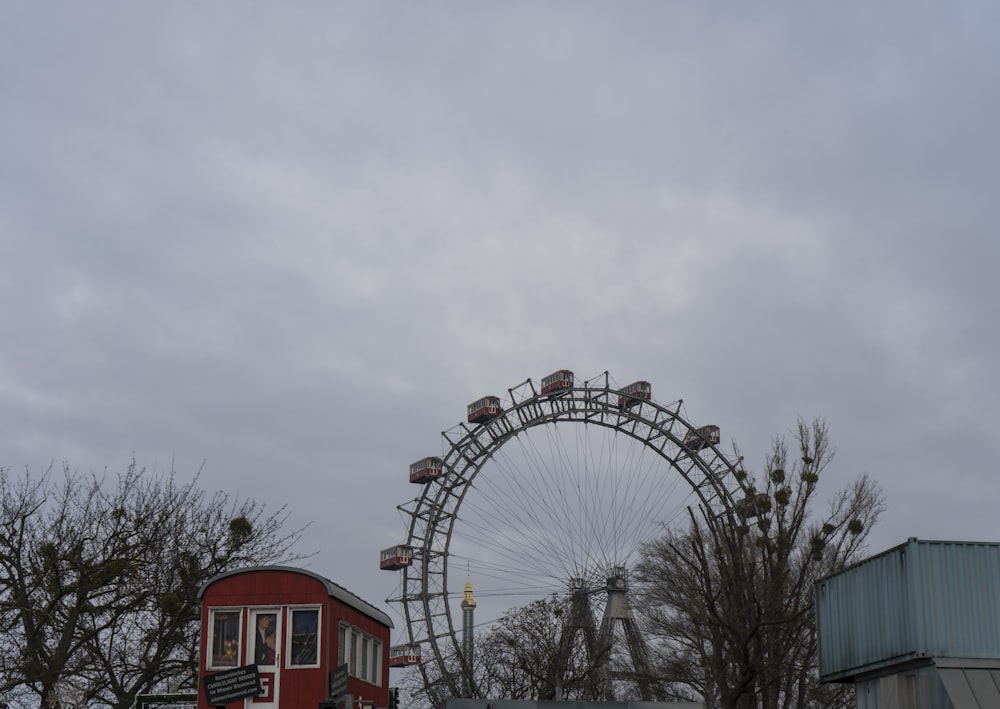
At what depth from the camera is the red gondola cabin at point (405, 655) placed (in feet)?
193

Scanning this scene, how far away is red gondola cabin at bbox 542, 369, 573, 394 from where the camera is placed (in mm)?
64000

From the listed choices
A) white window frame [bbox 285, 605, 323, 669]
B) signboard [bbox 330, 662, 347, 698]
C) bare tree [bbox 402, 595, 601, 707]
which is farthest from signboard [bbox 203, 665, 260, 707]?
bare tree [bbox 402, 595, 601, 707]

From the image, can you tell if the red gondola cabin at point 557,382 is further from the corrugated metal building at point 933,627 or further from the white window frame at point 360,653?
the corrugated metal building at point 933,627

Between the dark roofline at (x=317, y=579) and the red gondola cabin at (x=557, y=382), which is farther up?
the red gondola cabin at (x=557, y=382)

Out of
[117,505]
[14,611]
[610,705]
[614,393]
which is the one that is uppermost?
[614,393]

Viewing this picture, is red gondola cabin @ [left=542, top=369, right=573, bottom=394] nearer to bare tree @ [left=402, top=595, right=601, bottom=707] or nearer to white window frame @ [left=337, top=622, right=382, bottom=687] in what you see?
bare tree @ [left=402, top=595, right=601, bottom=707]

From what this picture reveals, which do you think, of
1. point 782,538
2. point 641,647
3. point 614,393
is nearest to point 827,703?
point 641,647

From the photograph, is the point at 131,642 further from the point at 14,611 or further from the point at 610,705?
the point at 610,705

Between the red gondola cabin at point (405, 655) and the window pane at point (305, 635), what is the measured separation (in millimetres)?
30159

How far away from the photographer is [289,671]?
2911cm

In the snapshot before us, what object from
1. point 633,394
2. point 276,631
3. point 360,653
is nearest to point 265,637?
point 276,631

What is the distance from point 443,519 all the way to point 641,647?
1096cm

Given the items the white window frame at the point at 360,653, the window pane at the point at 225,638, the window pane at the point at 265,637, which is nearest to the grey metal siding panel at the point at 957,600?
the white window frame at the point at 360,653

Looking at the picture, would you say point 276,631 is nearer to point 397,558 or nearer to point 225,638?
point 225,638
